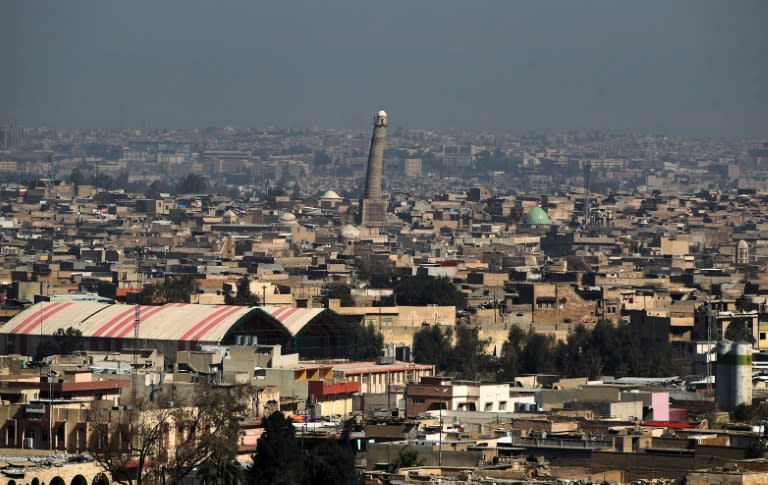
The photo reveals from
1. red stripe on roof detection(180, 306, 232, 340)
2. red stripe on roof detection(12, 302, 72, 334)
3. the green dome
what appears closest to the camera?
red stripe on roof detection(180, 306, 232, 340)

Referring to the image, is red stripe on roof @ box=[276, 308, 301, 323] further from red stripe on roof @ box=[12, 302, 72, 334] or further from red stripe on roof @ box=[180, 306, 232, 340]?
red stripe on roof @ box=[12, 302, 72, 334]

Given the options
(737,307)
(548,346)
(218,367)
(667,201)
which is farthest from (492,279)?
(667,201)

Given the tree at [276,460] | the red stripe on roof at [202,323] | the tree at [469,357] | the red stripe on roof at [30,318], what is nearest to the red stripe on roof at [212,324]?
the red stripe on roof at [202,323]

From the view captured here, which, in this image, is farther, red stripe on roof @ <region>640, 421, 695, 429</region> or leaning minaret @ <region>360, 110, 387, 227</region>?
leaning minaret @ <region>360, 110, 387, 227</region>

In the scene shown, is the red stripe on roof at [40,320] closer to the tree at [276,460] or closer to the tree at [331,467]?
the tree at [276,460]

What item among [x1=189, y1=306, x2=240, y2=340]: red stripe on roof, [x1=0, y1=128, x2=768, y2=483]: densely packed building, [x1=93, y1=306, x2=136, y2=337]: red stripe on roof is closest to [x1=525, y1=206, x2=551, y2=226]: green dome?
[x1=0, y1=128, x2=768, y2=483]: densely packed building

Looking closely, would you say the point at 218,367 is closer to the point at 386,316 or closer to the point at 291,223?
the point at 386,316

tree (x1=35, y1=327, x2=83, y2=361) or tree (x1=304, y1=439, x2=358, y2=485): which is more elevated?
tree (x1=35, y1=327, x2=83, y2=361)

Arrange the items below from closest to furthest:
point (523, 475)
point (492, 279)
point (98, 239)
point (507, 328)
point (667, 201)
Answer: point (523, 475)
point (507, 328)
point (492, 279)
point (98, 239)
point (667, 201)
